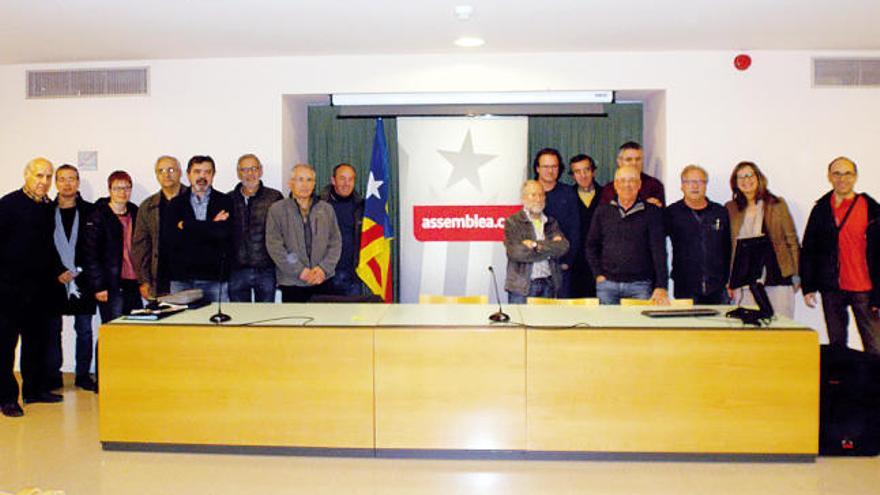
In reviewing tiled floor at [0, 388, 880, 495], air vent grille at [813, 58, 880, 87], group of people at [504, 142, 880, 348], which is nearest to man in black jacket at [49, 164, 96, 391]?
tiled floor at [0, 388, 880, 495]

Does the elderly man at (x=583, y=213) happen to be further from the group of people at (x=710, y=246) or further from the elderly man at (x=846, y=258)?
the elderly man at (x=846, y=258)

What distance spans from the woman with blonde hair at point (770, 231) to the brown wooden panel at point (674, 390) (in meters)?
1.55

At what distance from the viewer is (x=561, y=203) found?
529cm

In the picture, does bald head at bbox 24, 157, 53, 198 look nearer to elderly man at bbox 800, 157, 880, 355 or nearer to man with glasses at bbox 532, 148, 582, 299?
man with glasses at bbox 532, 148, 582, 299

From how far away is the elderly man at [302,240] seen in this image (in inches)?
195

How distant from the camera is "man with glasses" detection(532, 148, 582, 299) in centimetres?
528

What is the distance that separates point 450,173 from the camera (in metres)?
6.21

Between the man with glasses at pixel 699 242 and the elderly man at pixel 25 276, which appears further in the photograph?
the man with glasses at pixel 699 242

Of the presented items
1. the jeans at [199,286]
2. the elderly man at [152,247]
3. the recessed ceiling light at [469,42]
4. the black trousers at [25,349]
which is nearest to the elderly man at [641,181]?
the recessed ceiling light at [469,42]

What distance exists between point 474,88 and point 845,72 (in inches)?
114

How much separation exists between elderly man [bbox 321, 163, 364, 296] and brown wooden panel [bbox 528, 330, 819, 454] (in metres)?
2.19

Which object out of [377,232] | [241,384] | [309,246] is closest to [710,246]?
[377,232]

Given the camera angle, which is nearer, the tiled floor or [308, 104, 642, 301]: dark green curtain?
the tiled floor

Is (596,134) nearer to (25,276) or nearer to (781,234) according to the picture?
(781,234)
